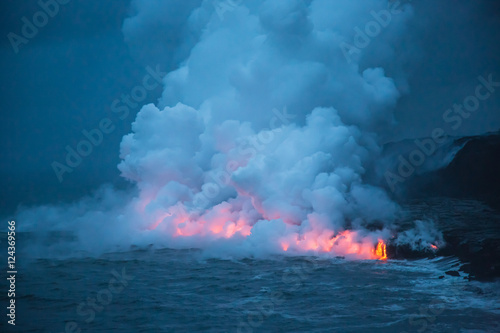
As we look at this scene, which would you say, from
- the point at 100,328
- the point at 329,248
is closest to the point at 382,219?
the point at 329,248

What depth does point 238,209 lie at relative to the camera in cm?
3966

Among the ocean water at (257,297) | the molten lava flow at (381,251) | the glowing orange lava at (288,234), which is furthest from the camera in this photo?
the glowing orange lava at (288,234)

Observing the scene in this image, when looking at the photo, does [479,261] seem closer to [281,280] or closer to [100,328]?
[281,280]

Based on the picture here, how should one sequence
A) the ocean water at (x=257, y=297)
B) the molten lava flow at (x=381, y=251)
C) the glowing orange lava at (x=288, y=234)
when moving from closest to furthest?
1. the ocean water at (x=257, y=297)
2. the molten lava flow at (x=381, y=251)
3. the glowing orange lava at (x=288, y=234)

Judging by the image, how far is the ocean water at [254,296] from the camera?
52.9ft

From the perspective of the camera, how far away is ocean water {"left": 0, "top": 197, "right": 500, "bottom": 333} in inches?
634

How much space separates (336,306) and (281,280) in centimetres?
503

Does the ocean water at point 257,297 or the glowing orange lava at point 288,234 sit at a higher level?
the glowing orange lava at point 288,234

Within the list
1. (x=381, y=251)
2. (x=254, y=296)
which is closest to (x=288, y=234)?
(x=381, y=251)

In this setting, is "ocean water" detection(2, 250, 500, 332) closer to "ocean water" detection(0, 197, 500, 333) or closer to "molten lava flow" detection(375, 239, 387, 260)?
"ocean water" detection(0, 197, 500, 333)

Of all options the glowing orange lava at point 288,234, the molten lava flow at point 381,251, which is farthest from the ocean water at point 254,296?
the glowing orange lava at point 288,234

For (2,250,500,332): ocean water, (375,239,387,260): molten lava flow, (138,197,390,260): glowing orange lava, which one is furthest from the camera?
(138,197,390,260): glowing orange lava

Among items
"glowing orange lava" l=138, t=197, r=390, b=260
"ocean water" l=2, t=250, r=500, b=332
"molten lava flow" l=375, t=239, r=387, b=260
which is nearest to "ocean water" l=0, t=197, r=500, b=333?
"ocean water" l=2, t=250, r=500, b=332

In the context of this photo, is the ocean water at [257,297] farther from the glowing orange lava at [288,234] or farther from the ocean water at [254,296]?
the glowing orange lava at [288,234]
